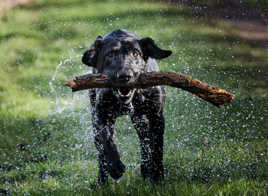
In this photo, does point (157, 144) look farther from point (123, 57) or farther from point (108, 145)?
point (123, 57)

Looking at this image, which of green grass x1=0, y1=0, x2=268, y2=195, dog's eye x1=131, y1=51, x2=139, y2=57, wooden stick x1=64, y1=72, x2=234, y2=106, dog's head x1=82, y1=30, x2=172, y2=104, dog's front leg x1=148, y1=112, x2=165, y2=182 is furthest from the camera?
green grass x1=0, y1=0, x2=268, y2=195

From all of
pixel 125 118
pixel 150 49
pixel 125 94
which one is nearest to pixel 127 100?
pixel 125 94

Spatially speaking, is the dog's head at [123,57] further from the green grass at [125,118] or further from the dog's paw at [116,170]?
the green grass at [125,118]

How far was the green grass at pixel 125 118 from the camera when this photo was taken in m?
3.99

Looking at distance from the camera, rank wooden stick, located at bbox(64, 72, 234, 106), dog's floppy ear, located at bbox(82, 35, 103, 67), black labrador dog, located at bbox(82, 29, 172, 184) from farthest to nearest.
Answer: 1. dog's floppy ear, located at bbox(82, 35, 103, 67)
2. black labrador dog, located at bbox(82, 29, 172, 184)
3. wooden stick, located at bbox(64, 72, 234, 106)

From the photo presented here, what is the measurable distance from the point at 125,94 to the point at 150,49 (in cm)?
56

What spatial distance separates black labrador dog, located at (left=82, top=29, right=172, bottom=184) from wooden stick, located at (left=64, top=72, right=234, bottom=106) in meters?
0.07

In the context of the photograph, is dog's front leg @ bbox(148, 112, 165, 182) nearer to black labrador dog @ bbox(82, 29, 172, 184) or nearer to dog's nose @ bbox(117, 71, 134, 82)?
black labrador dog @ bbox(82, 29, 172, 184)

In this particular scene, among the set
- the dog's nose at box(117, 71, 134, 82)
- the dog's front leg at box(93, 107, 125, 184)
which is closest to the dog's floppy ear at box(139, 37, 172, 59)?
the dog's nose at box(117, 71, 134, 82)

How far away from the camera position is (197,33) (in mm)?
9656

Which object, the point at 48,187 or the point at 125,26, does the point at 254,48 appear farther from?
the point at 48,187

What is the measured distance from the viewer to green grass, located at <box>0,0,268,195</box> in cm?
399

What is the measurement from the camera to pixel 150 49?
3.68 m

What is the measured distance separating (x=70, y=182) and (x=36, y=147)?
1761 mm
